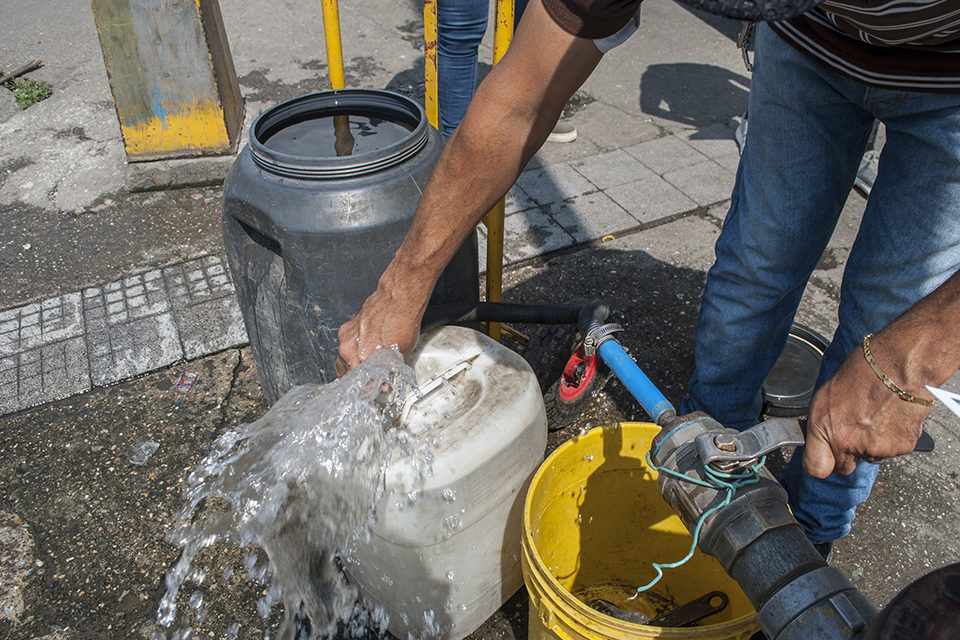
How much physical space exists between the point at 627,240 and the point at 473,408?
186 cm

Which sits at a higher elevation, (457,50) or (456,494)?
(457,50)

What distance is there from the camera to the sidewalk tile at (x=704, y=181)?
3320 mm

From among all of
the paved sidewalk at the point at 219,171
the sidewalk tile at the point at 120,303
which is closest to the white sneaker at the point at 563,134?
the paved sidewalk at the point at 219,171

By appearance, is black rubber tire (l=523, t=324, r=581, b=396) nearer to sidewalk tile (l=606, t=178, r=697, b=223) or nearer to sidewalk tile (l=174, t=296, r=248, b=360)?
sidewalk tile (l=174, t=296, r=248, b=360)

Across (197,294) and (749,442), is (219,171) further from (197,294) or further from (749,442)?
(749,442)

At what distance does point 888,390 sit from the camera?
1.01 m

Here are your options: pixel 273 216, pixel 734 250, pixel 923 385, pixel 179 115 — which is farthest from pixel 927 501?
pixel 179 115

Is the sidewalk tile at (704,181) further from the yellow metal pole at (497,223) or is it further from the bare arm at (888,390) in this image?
the bare arm at (888,390)

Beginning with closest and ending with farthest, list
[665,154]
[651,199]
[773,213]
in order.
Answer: [773,213], [651,199], [665,154]

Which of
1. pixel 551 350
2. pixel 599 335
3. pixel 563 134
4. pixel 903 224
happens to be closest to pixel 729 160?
pixel 563 134

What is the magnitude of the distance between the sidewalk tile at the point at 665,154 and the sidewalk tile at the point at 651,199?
167 millimetres

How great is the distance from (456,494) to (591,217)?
6.81 feet

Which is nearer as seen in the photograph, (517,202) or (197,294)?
(197,294)

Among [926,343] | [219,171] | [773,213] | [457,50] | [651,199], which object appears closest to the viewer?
[926,343]
